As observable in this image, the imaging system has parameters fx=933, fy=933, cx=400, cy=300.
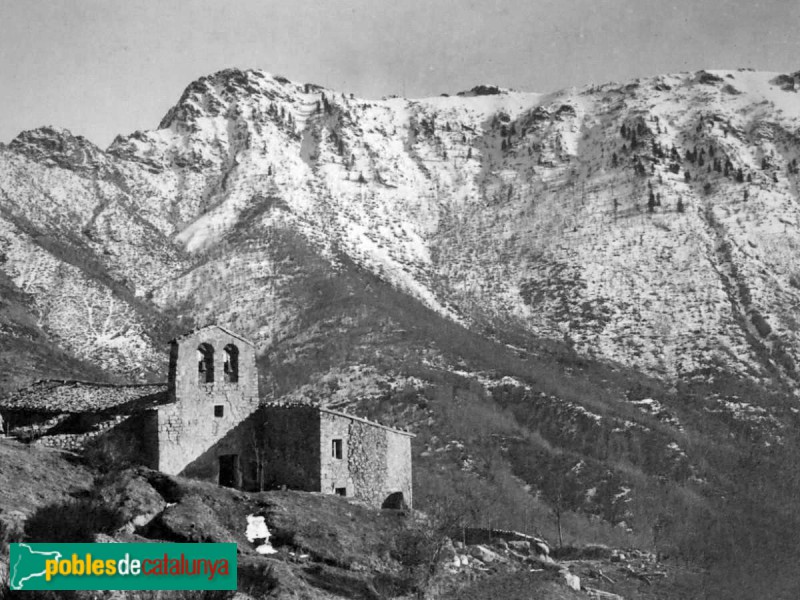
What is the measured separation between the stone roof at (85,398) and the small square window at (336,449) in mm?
5574

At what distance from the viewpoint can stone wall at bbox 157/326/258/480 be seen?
94.0 feet

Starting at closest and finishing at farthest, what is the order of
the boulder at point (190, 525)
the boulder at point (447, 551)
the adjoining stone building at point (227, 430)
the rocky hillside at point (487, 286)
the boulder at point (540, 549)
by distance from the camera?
the boulder at point (190, 525), the boulder at point (447, 551), the adjoining stone building at point (227, 430), the boulder at point (540, 549), the rocky hillside at point (487, 286)

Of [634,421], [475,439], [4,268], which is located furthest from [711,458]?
[4,268]

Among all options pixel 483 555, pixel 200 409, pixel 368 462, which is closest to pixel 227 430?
pixel 200 409

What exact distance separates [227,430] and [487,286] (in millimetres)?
99699

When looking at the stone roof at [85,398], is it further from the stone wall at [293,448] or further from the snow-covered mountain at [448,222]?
the snow-covered mountain at [448,222]

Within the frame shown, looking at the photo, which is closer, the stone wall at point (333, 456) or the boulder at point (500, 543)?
the stone wall at point (333, 456)

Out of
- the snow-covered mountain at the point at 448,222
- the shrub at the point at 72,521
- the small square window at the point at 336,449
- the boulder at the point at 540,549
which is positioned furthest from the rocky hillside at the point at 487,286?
the shrub at the point at 72,521

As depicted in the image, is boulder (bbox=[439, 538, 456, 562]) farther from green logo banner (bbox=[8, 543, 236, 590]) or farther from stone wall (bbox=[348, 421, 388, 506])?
green logo banner (bbox=[8, 543, 236, 590])

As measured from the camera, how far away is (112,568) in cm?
1446

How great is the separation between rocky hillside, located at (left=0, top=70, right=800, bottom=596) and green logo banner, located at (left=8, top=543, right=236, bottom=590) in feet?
87.2

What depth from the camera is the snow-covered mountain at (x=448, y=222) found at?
10806 cm

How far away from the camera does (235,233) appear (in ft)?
423

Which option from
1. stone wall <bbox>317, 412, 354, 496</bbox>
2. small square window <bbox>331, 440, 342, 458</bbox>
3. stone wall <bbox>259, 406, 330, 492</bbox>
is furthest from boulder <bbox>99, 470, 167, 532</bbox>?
small square window <bbox>331, 440, 342, 458</bbox>
